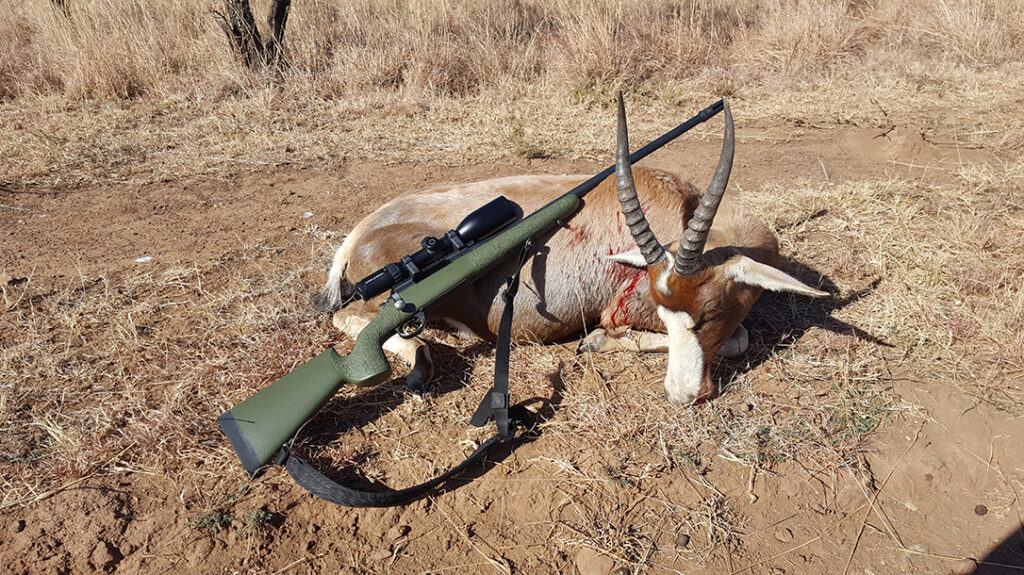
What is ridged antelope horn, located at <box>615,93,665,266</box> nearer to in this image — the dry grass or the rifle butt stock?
the rifle butt stock

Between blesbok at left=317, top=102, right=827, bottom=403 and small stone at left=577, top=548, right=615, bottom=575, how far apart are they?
3.60 ft

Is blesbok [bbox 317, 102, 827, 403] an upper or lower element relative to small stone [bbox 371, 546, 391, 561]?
upper

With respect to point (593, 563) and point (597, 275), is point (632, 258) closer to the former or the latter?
point (597, 275)

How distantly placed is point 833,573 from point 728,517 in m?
0.47

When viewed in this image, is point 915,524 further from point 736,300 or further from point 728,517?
point 736,300

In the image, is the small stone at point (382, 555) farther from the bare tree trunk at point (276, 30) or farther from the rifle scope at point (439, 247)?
the bare tree trunk at point (276, 30)

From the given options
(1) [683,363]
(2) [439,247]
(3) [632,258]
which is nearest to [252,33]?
(2) [439,247]

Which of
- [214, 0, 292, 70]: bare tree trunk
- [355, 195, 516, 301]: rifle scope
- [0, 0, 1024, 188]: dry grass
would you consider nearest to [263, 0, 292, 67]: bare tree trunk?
[214, 0, 292, 70]: bare tree trunk

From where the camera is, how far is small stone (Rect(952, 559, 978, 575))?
9.25 feet

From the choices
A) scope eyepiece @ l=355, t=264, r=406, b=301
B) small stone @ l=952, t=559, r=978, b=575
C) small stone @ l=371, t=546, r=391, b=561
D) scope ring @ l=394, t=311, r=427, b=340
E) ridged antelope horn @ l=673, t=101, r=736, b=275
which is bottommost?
small stone @ l=952, t=559, r=978, b=575

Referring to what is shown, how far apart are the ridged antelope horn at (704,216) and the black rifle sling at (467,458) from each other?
0.92 m

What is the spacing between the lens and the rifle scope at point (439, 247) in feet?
11.2

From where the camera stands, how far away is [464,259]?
350 centimetres

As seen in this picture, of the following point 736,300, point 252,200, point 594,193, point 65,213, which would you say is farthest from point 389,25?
point 736,300
